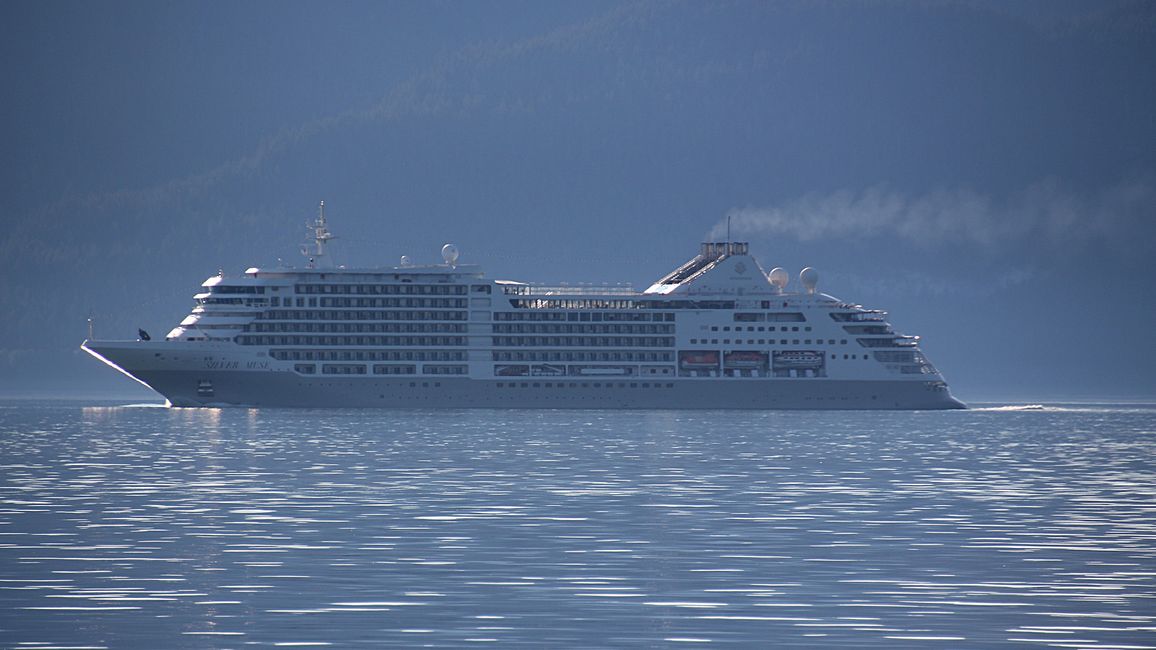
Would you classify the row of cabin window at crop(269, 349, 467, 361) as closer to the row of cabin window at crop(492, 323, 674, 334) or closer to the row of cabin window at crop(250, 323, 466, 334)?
the row of cabin window at crop(250, 323, 466, 334)

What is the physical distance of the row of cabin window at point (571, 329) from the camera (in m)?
139

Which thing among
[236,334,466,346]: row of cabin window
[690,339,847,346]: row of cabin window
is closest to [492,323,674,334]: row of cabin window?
[236,334,466,346]: row of cabin window

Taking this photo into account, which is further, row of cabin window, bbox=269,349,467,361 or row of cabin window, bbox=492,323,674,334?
row of cabin window, bbox=492,323,674,334

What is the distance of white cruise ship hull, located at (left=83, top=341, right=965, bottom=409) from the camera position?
5251 inches

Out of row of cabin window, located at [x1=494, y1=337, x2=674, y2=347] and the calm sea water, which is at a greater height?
row of cabin window, located at [x1=494, y1=337, x2=674, y2=347]

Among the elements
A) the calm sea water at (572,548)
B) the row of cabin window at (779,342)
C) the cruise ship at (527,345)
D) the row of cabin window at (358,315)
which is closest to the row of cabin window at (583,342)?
the cruise ship at (527,345)

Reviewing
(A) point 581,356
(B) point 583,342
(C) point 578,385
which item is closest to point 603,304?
(B) point 583,342

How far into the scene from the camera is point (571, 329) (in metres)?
139

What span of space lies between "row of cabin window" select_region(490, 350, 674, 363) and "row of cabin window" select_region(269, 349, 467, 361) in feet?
11.2

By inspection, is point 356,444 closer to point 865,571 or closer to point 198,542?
point 198,542

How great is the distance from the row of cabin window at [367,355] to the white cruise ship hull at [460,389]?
62.4 inches

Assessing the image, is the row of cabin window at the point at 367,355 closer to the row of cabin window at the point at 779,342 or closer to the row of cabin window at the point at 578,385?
the row of cabin window at the point at 578,385

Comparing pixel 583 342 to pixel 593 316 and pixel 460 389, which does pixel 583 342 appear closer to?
pixel 593 316

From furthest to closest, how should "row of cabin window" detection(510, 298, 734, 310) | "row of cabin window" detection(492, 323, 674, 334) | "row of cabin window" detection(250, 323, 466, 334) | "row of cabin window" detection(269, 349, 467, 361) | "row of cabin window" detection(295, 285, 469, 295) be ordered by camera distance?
"row of cabin window" detection(510, 298, 734, 310), "row of cabin window" detection(492, 323, 674, 334), "row of cabin window" detection(295, 285, 469, 295), "row of cabin window" detection(250, 323, 466, 334), "row of cabin window" detection(269, 349, 467, 361)
